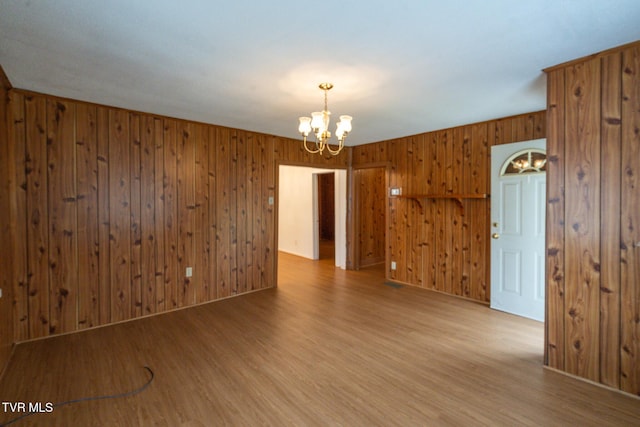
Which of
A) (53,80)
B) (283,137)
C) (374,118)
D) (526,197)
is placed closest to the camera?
(53,80)

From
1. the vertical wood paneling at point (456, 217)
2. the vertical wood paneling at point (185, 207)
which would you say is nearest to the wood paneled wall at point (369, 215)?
the vertical wood paneling at point (456, 217)

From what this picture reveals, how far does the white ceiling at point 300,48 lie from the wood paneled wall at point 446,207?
0.83 m

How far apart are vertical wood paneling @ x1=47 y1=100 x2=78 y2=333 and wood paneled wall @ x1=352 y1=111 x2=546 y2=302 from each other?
4.40 m

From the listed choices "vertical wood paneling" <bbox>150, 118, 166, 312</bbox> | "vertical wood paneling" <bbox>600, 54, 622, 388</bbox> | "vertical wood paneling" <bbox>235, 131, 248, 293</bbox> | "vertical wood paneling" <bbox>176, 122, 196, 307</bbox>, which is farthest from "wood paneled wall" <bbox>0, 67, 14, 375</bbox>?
"vertical wood paneling" <bbox>600, 54, 622, 388</bbox>

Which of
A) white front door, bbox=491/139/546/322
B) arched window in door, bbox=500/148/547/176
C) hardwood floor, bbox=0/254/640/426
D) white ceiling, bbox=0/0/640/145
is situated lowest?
hardwood floor, bbox=0/254/640/426

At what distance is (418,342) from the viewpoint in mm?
3041

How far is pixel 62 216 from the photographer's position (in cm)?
317

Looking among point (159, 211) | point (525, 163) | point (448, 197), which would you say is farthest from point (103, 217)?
point (525, 163)

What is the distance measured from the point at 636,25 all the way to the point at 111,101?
4.39 m

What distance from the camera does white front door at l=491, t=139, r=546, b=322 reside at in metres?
3.55

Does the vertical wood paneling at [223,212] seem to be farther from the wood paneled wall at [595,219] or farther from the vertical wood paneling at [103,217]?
the wood paneled wall at [595,219]

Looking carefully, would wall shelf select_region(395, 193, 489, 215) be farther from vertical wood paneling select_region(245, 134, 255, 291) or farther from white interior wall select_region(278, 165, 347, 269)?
vertical wood paneling select_region(245, 134, 255, 291)

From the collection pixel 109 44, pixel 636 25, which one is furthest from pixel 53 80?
pixel 636 25

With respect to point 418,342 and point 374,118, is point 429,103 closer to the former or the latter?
point 374,118
